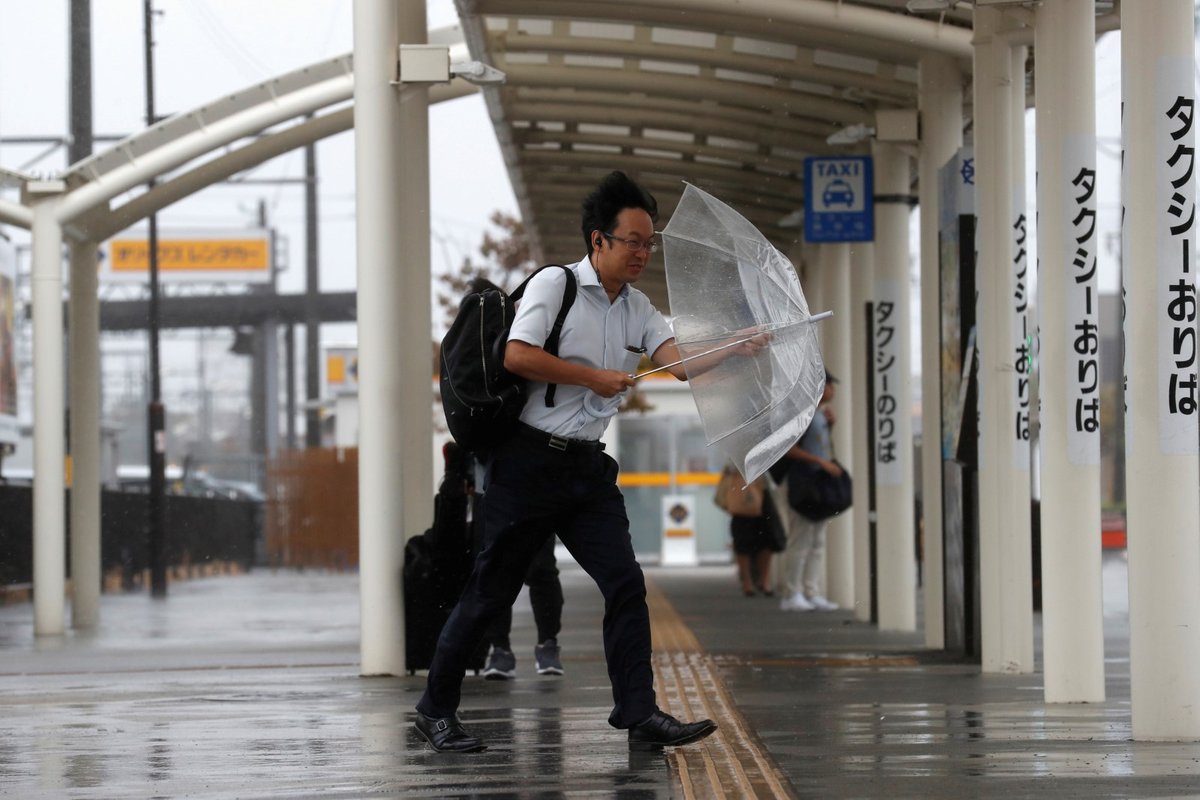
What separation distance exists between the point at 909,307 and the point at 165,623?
24.4 feet

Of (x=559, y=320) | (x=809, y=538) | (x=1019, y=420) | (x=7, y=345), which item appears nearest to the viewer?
(x=559, y=320)

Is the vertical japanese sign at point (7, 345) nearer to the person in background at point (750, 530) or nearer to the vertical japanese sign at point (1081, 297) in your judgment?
the person in background at point (750, 530)

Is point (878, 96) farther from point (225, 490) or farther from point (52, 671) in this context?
point (225, 490)

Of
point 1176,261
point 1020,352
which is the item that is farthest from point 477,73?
point 1176,261

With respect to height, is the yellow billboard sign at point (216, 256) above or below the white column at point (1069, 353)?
above

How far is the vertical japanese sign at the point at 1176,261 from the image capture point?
23.3ft

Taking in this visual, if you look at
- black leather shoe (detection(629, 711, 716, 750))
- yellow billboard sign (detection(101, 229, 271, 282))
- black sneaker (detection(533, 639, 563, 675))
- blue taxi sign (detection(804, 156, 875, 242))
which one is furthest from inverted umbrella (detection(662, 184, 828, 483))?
yellow billboard sign (detection(101, 229, 271, 282))

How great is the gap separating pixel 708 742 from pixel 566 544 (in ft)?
3.16

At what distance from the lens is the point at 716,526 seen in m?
32.5

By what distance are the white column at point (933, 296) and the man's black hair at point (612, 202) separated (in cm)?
534

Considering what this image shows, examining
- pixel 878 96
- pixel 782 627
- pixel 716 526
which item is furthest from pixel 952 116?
pixel 716 526

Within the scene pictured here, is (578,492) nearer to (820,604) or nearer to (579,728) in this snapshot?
(579,728)

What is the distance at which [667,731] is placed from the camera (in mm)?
6793

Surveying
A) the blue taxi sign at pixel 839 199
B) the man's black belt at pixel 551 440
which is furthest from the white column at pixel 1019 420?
the blue taxi sign at pixel 839 199
